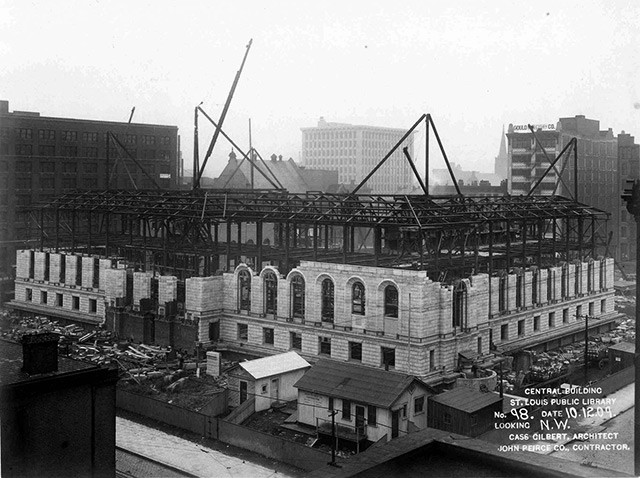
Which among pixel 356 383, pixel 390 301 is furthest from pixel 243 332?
pixel 356 383

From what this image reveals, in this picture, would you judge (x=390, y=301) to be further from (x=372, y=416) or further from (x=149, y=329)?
(x=149, y=329)

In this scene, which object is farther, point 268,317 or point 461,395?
point 268,317

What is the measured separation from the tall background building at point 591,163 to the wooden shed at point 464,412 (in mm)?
64045

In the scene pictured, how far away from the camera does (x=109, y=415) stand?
23859mm

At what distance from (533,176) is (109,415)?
8836 centimetres

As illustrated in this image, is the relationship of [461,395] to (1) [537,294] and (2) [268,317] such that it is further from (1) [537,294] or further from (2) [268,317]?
(1) [537,294]

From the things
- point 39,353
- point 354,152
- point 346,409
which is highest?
point 354,152

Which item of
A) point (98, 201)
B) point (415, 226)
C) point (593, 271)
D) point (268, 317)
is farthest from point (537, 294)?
point (98, 201)

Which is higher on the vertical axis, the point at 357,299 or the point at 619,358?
the point at 357,299

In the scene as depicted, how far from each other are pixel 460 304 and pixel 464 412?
12729mm

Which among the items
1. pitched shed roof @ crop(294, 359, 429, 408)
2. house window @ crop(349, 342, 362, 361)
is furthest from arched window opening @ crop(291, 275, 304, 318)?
pitched shed roof @ crop(294, 359, 429, 408)

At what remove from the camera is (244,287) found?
5453 cm

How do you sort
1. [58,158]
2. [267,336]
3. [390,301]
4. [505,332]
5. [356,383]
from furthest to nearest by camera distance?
[58,158], [505,332], [267,336], [390,301], [356,383]

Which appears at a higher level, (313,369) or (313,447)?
(313,369)
